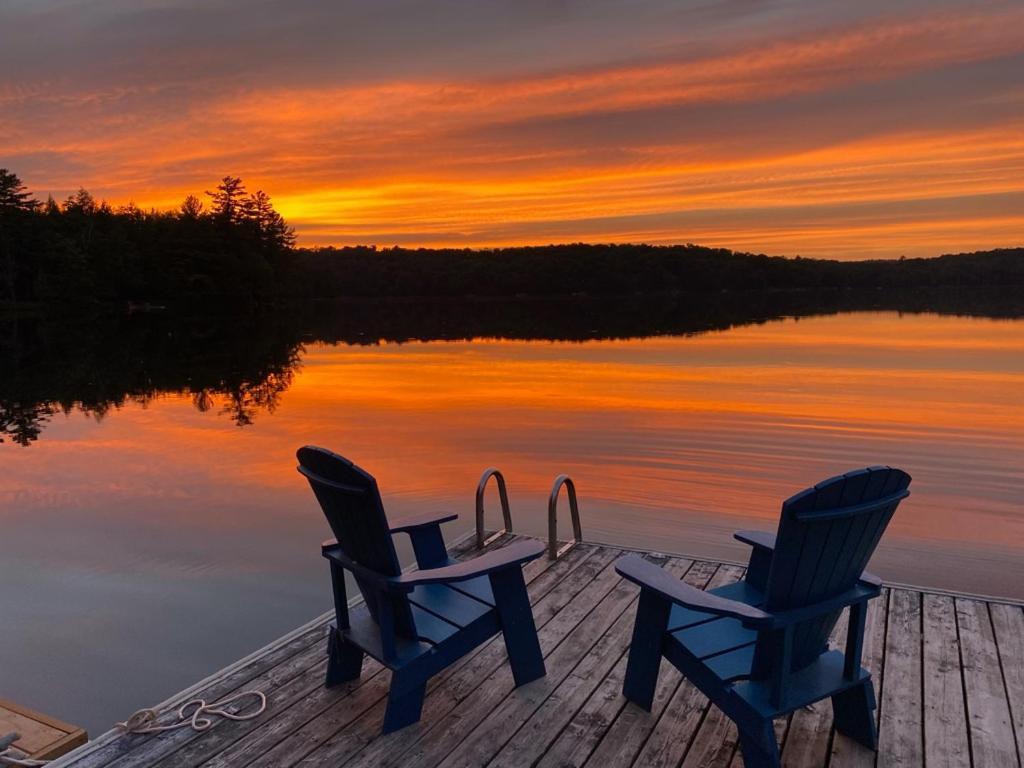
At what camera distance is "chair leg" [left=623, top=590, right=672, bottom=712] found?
3.21m

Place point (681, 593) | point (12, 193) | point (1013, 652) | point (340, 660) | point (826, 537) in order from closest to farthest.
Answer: point (826, 537) → point (681, 593) → point (340, 660) → point (1013, 652) → point (12, 193)

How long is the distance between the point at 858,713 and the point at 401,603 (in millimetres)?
1901

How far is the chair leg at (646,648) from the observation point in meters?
3.21

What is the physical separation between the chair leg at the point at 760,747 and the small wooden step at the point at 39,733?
2.74m

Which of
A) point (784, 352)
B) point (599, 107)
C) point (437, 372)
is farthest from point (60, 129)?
point (784, 352)

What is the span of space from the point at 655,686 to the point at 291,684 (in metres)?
1.70

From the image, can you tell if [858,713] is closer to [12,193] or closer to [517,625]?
[517,625]

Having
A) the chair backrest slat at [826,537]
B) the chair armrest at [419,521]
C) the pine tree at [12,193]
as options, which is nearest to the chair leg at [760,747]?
the chair backrest slat at [826,537]

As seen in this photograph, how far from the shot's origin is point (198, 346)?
36375mm

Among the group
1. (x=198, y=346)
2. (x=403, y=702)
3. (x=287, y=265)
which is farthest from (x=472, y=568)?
(x=287, y=265)

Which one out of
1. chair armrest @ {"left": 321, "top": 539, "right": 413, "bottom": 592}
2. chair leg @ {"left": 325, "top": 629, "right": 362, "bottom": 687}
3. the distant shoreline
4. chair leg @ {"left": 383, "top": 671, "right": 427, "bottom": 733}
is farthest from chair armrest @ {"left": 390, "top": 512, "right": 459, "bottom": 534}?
the distant shoreline

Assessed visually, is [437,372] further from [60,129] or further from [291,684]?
[60,129]

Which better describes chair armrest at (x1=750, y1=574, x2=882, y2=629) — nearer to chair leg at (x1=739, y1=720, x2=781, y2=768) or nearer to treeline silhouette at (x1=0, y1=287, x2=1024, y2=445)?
chair leg at (x1=739, y1=720, x2=781, y2=768)

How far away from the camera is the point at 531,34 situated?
1788 cm
